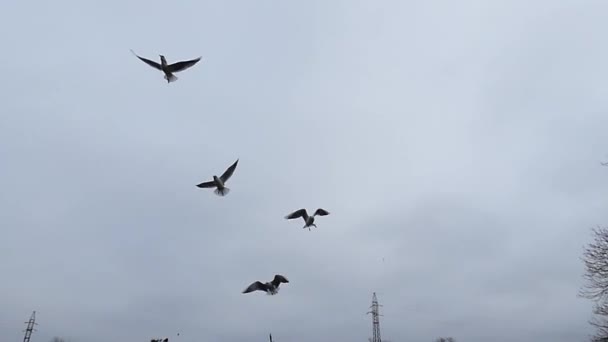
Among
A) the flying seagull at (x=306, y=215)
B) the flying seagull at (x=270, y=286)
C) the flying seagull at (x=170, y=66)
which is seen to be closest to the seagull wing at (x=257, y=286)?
the flying seagull at (x=270, y=286)

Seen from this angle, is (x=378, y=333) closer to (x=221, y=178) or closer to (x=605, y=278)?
(x=605, y=278)

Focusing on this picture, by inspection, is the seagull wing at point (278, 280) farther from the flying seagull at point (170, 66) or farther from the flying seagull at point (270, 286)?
the flying seagull at point (170, 66)

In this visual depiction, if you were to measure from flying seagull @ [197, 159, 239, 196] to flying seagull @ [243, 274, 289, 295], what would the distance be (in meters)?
3.02

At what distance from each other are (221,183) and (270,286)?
3661mm

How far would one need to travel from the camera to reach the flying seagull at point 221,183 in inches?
593

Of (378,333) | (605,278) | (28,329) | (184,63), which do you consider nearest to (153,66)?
(184,63)

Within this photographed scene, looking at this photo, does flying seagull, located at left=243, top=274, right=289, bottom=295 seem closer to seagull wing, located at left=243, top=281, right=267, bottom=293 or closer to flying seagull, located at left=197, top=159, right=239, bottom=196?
seagull wing, located at left=243, top=281, right=267, bottom=293

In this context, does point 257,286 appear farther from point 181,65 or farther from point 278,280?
point 181,65

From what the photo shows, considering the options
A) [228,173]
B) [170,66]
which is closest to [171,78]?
[170,66]

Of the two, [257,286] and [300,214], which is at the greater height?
[300,214]

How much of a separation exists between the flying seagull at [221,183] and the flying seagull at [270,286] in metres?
3.02

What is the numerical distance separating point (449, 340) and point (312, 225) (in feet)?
410

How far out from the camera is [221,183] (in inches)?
597

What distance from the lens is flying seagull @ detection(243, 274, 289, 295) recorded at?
1356 centimetres
